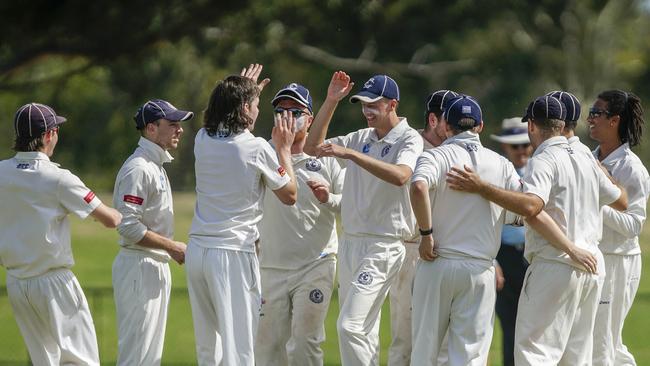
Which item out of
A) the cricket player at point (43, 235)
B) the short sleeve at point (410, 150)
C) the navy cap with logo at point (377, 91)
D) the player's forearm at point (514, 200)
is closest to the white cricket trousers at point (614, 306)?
the player's forearm at point (514, 200)

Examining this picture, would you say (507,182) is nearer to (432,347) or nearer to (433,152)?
(433,152)

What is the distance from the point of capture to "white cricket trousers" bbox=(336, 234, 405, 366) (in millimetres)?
7719

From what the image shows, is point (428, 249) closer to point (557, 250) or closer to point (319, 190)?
point (557, 250)

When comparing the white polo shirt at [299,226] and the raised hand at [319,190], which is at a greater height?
the raised hand at [319,190]

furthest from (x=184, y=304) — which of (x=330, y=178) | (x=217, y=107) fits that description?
(x=217, y=107)

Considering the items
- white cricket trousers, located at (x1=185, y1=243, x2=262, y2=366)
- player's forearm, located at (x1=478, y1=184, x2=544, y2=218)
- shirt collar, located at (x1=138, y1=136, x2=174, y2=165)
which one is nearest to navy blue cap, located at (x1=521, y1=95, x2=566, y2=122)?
player's forearm, located at (x1=478, y1=184, x2=544, y2=218)

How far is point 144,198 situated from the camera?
7742mm

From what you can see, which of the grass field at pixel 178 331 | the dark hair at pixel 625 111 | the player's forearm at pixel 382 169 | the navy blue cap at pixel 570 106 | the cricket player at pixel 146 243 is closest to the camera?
the navy blue cap at pixel 570 106

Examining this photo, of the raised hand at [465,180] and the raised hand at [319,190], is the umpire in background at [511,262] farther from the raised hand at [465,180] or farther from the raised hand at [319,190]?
the raised hand at [465,180]

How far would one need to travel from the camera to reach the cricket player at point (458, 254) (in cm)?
716

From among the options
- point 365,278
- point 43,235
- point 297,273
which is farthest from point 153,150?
point 365,278

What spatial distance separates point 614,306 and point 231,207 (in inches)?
112

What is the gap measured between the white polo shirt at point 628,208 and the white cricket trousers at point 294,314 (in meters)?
1.96

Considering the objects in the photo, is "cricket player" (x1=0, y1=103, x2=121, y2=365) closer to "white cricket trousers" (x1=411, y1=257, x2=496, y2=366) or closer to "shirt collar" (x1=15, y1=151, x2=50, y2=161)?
"shirt collar" (x1=15, y1=151, x2=50, y2=161)
